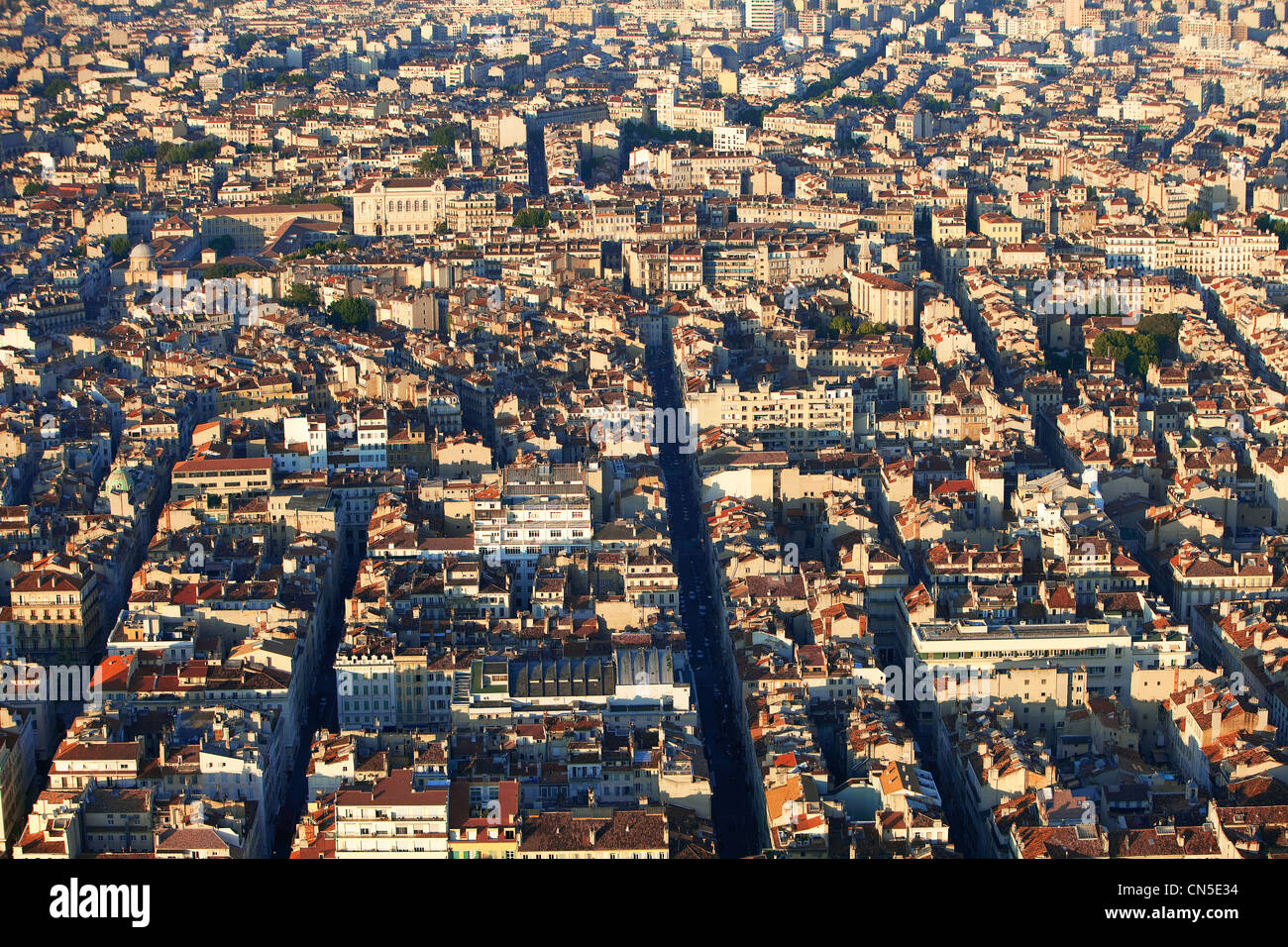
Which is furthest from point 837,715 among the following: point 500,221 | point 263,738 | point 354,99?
point 354,99

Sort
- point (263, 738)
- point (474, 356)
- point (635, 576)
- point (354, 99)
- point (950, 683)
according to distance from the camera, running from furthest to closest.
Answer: point (354, 99) → point (474, 356) → point (635, 576) → point (950, 683) → point (263, 738)

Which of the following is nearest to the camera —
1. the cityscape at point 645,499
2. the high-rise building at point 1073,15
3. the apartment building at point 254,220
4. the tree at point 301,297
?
the cityscape at point 645,499

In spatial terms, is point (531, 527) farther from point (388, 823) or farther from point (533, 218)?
point (533, 218)

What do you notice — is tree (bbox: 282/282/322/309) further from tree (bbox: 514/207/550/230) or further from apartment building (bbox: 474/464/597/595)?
apartment building (bbox: 474/464/597/595)

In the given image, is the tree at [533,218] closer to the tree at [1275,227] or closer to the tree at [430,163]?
the tree at [430,163]

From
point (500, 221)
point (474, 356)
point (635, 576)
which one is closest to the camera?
point (635, 576)

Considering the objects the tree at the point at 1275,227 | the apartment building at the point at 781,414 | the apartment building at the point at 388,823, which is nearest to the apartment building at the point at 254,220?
the apartment building at the point at 781,414
